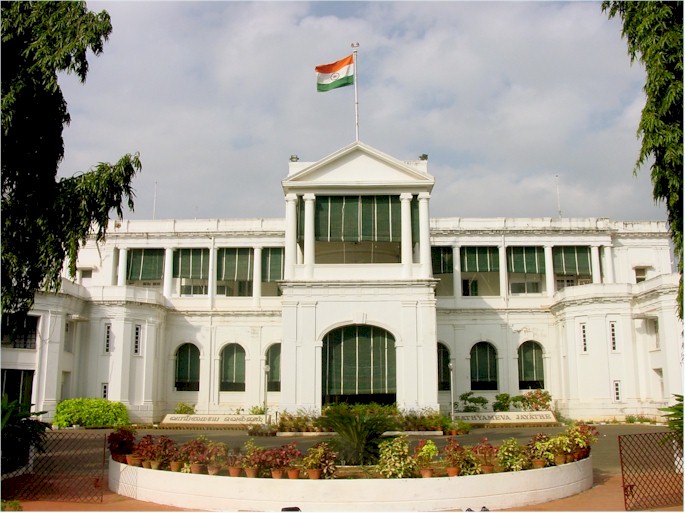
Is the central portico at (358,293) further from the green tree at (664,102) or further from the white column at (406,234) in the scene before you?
the green tree at (664,102)

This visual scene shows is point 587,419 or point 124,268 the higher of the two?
point 124,268

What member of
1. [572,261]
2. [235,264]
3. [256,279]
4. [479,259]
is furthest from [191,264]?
[572,261]

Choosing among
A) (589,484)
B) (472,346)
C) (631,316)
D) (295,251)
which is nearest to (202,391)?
(295,251)

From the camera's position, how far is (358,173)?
1262 inches

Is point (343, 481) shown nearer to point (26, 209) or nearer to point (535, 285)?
point (26, 209)

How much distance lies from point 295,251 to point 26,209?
1644cm

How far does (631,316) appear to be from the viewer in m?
35.5

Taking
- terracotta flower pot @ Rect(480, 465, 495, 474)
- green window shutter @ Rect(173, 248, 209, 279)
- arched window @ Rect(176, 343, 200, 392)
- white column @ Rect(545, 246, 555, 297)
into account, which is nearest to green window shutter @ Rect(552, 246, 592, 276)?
white column @ Rect(545, 246, 555, 297)

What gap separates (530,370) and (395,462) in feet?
95.8

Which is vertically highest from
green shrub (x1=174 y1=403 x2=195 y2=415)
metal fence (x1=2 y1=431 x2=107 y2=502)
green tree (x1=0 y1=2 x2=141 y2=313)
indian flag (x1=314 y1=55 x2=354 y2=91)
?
indian flag (x1=314 y1=55 x2=354 y2=91)

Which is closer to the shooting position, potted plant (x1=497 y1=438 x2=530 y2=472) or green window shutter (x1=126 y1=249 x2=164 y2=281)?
potted plant (x1=497 y1=438 x2=530 y2=472)

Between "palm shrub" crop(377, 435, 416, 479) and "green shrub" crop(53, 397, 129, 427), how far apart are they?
78.7 feet

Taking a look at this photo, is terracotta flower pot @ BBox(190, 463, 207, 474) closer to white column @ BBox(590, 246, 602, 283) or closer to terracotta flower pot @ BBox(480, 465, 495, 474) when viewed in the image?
terracotta flower pot @ BBox(480, 465, 495, 474)

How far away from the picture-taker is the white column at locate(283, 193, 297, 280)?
3055 cm
